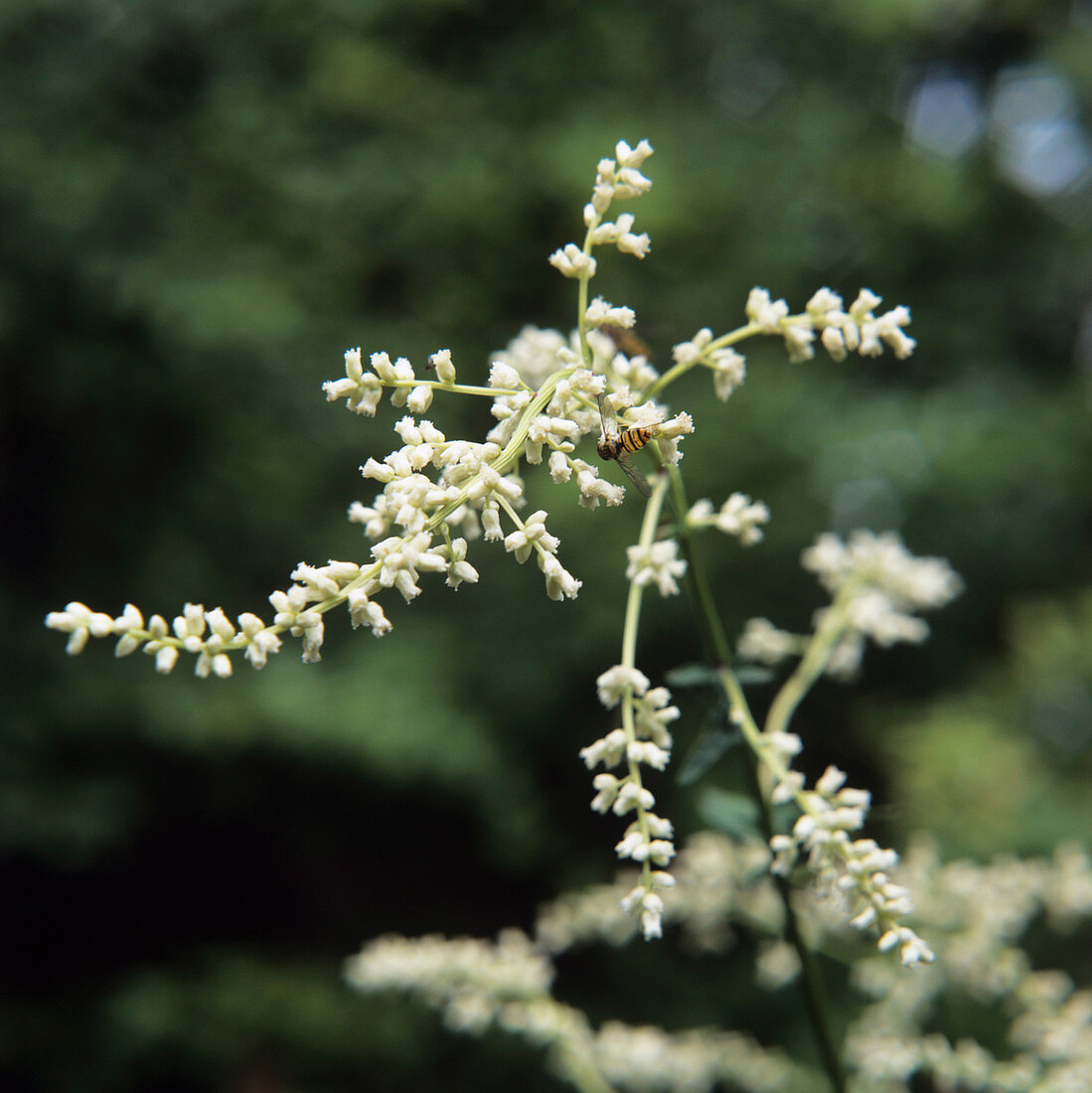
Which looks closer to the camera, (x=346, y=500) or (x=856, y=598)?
(x=856, y=598)

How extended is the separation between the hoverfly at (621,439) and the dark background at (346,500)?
2.85m

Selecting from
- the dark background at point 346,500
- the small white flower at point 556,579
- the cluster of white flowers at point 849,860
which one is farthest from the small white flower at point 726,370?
the dark background at point 346,500

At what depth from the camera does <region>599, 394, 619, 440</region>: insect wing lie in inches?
26.4

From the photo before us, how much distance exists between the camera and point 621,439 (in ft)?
2.27

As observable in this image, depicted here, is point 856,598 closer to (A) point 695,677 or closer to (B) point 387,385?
(A) point 695,677

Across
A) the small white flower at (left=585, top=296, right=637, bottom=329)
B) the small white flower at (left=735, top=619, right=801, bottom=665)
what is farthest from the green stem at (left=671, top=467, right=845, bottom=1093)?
the small white flower at (left=735, top=619, right=801, bottom=665)

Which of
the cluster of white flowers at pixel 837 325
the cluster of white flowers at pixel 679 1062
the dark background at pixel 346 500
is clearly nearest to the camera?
the cluster of white flowers at pixel 837 325

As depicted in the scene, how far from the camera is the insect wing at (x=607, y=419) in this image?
0.67 meters

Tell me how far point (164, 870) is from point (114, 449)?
2.16 m

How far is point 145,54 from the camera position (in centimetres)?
405

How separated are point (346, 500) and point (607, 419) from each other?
371cm

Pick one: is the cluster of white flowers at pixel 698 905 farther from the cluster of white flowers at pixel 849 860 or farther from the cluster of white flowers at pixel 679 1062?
the cluster of white flowers at pixel 849 860

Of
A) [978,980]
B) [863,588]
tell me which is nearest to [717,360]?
[863,588]

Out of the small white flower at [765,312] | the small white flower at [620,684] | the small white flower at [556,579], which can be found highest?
the small white flower at [765,312]
